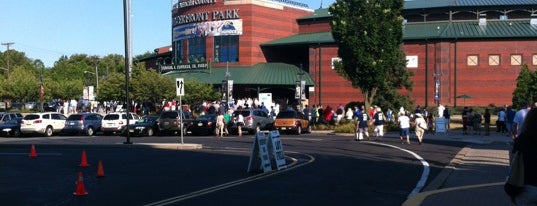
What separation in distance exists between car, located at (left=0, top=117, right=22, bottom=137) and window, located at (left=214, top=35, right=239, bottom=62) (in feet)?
129

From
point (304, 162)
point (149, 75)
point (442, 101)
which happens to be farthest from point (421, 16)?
point (304, 162)

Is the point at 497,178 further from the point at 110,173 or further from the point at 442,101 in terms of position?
the point at 442,101

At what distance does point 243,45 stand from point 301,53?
745cm

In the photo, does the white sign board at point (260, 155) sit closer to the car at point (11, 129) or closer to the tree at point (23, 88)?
the car at point (11, 129)

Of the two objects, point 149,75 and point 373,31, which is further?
point 149,75

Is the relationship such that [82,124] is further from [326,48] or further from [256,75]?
[326,48]

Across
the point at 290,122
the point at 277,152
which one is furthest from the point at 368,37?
the point at 277,152

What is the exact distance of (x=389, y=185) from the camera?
13359mm

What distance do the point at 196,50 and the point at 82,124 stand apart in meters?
41.1

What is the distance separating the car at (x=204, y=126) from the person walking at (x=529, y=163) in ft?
112

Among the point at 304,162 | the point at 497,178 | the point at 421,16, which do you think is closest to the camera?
the point at 497,178

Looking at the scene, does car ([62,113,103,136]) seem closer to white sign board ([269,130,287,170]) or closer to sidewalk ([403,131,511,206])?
white sign board ([269,130,287,170])

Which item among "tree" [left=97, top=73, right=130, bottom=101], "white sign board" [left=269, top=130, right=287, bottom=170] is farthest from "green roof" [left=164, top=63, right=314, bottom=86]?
"white sign board" [left=269, top=130, right=287, bottom=170]

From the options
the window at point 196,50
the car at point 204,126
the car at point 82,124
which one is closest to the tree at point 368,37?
the car at point 204,126
